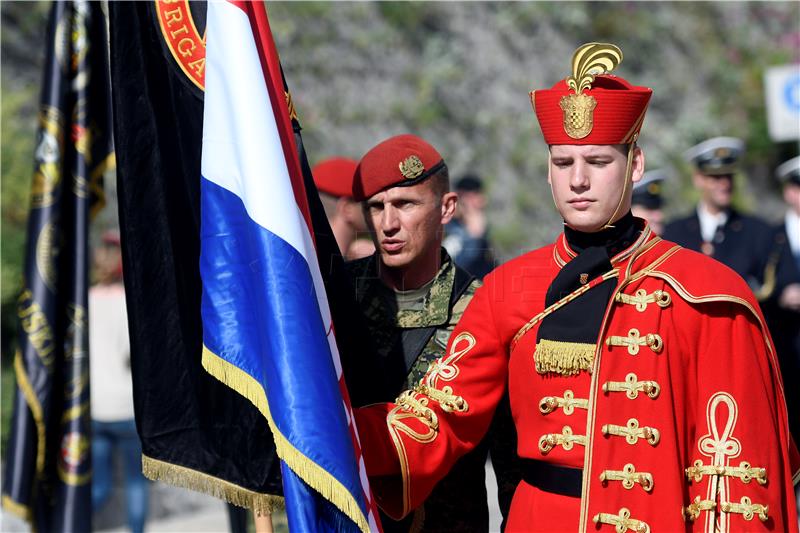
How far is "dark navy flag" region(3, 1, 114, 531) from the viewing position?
4.90m

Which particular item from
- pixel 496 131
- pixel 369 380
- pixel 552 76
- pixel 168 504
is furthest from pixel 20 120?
pixel 369 380

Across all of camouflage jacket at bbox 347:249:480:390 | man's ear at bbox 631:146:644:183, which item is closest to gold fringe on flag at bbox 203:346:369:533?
camouflage jacket at bbox 347:249:480:390

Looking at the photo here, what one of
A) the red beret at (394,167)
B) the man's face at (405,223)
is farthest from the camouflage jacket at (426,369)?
the red beret at (394,167)

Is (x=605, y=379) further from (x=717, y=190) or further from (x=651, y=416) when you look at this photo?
(x=717, y=190)

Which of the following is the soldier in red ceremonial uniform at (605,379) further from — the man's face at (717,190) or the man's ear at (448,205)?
the man's face at (717,190)

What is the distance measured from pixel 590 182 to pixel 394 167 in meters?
1.07

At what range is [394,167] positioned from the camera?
13.4 ft

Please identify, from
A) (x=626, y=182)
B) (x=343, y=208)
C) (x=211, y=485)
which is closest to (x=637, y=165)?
(x=626, y=182)

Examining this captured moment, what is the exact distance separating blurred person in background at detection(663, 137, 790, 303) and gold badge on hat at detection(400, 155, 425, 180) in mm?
3920

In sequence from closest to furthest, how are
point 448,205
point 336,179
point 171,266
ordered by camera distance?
1. point 171,266
2. point 448,205
3. point 336,179

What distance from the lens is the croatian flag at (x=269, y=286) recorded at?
3.10 metres

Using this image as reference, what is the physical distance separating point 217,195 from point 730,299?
1.51 meters

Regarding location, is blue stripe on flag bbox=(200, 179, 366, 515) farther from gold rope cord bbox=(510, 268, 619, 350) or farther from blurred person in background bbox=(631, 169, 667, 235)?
blurred person in background bbox=(631, 169, 667, 235)

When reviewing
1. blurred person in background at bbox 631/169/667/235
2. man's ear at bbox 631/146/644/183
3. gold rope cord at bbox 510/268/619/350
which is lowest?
gold rope cord at bbox 510/268/619/350
